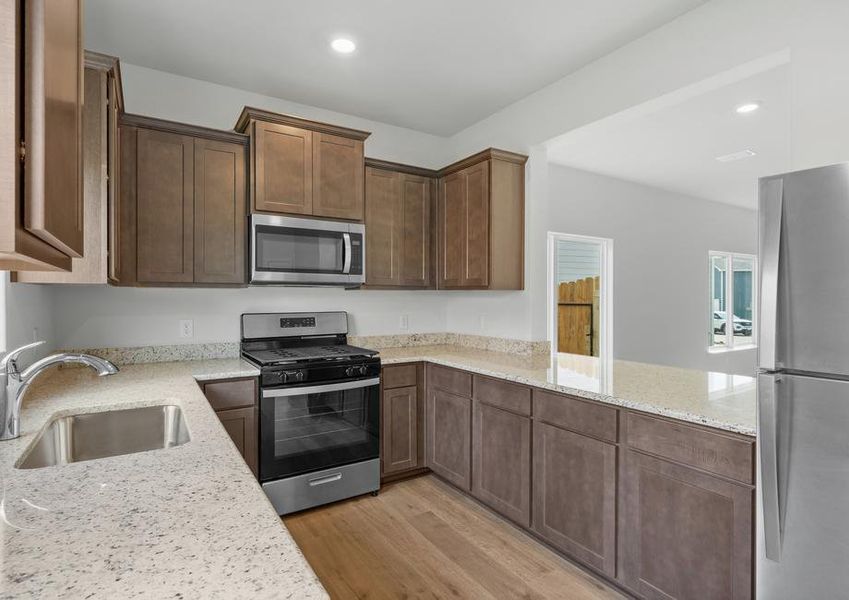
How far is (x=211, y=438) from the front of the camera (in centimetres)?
145

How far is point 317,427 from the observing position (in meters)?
2.84

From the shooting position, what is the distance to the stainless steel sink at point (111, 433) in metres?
1.67

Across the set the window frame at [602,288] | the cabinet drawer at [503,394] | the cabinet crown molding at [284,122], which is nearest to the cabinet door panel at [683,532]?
the cabinet drawer at [503,394]

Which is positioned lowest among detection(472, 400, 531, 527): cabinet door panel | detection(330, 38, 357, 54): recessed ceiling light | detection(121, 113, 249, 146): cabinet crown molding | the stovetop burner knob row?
detection(472, 400, 531, 527): cabinet door panel

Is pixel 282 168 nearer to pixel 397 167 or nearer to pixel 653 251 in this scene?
pixel 397 167

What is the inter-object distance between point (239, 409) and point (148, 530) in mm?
1798

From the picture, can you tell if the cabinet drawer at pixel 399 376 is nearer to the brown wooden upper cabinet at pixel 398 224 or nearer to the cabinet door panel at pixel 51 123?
the brown wooden upper cabinet at pixel 398 224

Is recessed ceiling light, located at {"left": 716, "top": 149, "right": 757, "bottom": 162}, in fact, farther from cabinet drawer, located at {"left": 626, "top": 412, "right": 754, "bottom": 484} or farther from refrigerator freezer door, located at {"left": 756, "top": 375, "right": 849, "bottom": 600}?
refrigerator freezer door, located at {"left": 756, "top": 375, "right": 849, "bottom": 600}

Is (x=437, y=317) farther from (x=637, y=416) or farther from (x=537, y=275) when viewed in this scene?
(x=637, y=416)

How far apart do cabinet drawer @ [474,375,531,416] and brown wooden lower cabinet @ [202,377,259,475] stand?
4.23ft

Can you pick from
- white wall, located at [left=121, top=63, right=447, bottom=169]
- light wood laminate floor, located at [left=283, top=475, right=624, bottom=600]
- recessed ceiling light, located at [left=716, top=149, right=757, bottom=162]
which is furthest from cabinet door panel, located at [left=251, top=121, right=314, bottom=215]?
recessed ceiling light, located at [left=716, top=149, right=757, bottom=162]

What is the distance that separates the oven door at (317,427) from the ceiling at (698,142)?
7.10 ft

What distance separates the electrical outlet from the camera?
10.0 ft

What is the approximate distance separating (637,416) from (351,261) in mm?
1948
